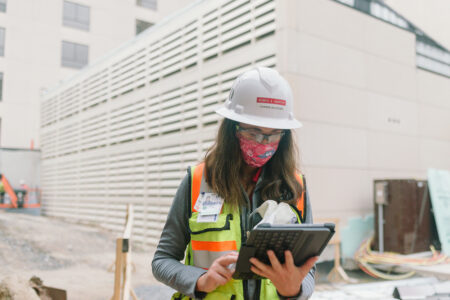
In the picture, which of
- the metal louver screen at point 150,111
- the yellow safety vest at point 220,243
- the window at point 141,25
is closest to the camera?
the yellow safety vest at point 220,243

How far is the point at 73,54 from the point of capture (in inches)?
283

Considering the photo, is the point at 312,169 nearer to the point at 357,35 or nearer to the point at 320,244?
the point at 357,35

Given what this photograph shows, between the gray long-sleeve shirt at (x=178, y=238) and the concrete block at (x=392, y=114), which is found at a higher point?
the concrete block at (x=392, y=114)

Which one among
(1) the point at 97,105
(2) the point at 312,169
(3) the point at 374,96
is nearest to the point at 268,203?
(2) the point at 312,169

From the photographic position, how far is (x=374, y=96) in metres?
6.47

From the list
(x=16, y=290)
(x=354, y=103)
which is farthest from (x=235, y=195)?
(x=354, y=103)

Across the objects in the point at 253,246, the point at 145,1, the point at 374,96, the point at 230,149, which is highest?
the point at 145,1

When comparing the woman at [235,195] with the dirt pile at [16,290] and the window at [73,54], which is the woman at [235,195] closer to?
the dirt pile at [16,290]

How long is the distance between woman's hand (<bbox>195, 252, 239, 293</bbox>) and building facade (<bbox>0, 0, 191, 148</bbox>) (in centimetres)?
534

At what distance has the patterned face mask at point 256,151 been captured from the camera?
4.78 feet

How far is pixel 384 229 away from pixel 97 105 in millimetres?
8238

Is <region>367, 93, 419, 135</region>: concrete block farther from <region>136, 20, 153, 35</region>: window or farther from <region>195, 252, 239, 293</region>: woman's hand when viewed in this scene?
<region>195, 252, 239, 293</region>: woman's hand

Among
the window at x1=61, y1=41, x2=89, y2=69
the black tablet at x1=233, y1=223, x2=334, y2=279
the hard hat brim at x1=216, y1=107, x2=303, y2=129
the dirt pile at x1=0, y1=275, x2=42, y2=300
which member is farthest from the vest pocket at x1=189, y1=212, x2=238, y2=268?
the window at x1=61, y1=41, x2=89, y2=69

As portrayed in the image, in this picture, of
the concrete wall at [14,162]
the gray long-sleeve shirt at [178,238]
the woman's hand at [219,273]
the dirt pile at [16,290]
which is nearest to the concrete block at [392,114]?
the dirt pile at [16,290]
